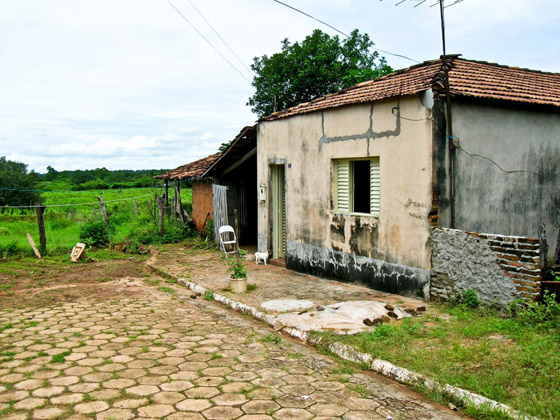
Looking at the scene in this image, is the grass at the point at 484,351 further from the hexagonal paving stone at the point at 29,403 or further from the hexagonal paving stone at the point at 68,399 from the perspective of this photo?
the hexagonal paving stone at the point at 29,403

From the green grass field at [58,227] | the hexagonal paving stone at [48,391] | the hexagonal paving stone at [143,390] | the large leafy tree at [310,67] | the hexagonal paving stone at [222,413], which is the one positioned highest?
the large leafy tree at [310,67]

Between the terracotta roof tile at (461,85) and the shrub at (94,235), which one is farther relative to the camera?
the shrub at (94,235)

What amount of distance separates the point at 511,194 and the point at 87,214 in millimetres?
20443

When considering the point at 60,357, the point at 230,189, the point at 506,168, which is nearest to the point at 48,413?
the point at 60,357

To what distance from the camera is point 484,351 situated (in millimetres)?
4938

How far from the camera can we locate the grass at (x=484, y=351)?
4.02 metres

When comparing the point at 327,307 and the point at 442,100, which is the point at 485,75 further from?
the point at 327,307

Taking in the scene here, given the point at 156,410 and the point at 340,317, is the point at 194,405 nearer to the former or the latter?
the point at 156,410

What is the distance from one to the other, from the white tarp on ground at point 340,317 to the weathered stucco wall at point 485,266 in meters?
1.01

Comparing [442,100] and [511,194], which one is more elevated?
[442,100]

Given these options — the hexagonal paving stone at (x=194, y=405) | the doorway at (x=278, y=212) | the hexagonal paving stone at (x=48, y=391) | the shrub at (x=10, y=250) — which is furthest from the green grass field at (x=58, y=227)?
the hexagonal paving stone at (x=194, y=405)

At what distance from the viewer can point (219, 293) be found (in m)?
8.46

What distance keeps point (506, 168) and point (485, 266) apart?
2.52 m

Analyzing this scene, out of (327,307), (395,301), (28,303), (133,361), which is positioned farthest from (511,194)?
(28,303)
